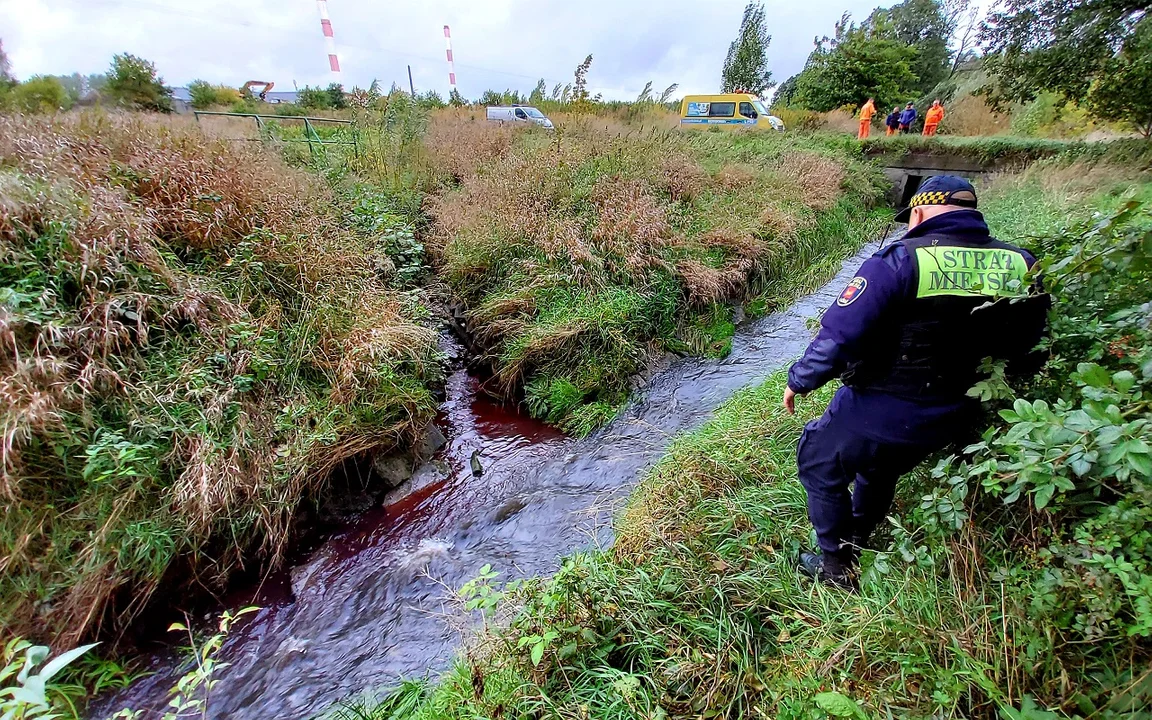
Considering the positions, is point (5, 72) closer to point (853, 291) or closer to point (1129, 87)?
point (853, 291)

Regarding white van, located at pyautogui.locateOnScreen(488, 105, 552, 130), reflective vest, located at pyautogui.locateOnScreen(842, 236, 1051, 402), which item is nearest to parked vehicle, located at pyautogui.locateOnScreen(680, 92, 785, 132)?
white van, located at pyautogui.locateOnScreen(488, 105, 552, 130)

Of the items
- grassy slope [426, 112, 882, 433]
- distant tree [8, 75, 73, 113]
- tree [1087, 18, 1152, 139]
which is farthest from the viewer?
tree [1087, 18, 1152, 139]

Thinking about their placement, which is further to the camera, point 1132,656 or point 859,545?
point 859,545

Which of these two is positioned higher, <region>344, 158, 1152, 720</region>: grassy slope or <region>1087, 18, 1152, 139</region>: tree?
<region>1087, 18, 1152, 139</region>: tree

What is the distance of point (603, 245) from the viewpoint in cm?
655

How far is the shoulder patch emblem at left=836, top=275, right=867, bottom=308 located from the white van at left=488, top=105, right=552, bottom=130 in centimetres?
920

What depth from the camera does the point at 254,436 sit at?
3.56m

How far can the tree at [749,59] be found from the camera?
3228 centimetres

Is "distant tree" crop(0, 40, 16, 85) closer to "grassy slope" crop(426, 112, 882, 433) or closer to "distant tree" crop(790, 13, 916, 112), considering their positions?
"grassy slope" crop(426, 112, 882, 433)

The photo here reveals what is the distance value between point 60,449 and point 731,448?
441cm

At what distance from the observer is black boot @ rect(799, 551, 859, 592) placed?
229 cm

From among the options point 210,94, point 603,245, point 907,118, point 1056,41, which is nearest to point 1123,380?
point 603,245

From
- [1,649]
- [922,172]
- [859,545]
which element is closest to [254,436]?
[1,649]

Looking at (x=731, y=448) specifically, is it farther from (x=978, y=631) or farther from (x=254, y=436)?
(x=254, y=436)
